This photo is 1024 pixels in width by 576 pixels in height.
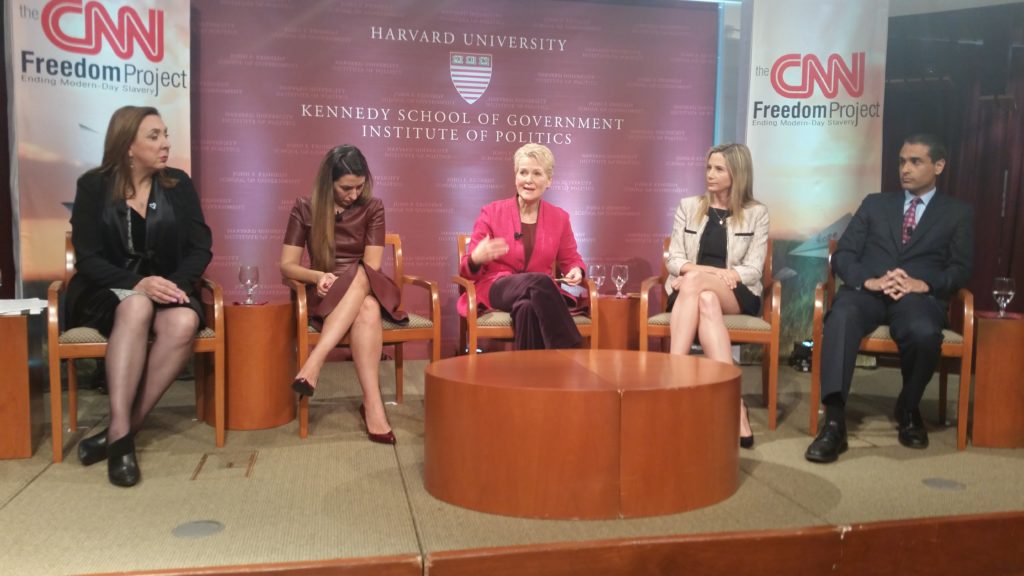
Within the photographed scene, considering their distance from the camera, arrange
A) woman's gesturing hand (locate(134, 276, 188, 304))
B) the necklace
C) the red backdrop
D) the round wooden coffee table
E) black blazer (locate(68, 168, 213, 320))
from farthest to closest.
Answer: the red backdrop → the necklace → black blazer (locate(68, 168, 213, 320)) → woman's gesturing hand (locate(134, 276, 188, 304)) → the round wooden coffee table

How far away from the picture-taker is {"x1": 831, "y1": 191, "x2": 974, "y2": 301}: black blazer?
3.97m

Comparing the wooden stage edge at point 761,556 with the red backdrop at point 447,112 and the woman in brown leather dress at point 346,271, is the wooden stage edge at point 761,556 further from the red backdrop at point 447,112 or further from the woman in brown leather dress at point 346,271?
the red backdrop at point 447,112

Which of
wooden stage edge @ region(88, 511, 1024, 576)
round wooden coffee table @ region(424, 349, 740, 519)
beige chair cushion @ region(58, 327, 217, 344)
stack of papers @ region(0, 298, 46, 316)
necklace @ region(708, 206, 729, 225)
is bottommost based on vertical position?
wooden stage edge @ region(88, 511, 1024, 576)

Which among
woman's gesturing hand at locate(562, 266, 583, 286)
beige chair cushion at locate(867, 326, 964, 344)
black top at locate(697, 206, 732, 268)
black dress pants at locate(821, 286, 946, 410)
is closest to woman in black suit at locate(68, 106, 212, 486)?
woman's gesturing hand at locate(562, 266, 583, 286)

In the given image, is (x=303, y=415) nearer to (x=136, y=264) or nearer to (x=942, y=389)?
(x=136, y=264)

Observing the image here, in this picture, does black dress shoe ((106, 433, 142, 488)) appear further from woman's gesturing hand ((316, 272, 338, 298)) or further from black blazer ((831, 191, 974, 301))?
black blazer ((831, 191, 974, 301))

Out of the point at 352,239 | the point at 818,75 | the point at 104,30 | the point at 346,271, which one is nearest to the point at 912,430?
the point at 346,271

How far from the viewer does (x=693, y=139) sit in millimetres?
5965

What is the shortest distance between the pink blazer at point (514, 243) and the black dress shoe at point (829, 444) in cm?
145

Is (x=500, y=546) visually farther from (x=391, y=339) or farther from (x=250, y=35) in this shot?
(x=250, y=35)

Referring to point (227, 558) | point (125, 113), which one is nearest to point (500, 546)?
point (227, 558)

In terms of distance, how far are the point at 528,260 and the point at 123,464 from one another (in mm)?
2128

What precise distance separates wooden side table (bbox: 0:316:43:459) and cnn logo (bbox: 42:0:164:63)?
1.96m

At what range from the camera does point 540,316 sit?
13.2ft
